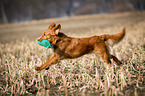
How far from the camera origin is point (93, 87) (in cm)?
212

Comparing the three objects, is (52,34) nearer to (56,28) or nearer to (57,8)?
(56,28)

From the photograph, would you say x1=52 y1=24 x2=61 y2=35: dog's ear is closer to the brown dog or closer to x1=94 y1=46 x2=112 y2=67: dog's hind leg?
the brown dog

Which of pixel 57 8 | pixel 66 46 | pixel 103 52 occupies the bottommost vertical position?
pixel 103 52

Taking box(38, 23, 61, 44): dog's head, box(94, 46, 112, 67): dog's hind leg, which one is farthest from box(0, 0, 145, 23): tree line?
box(38, 23, 61, 44): dog's head

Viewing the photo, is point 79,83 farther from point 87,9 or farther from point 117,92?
point 87,9

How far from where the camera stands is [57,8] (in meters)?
30.2

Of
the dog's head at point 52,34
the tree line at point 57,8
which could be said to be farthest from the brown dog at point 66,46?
the tree line at point 57,8

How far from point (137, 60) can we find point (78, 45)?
163 cm

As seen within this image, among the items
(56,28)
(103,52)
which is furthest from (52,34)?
(103,52)

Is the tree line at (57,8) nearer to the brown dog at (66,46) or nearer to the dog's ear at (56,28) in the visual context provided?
the brown dog at (66,46)

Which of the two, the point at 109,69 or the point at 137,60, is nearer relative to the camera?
the point at 109,69

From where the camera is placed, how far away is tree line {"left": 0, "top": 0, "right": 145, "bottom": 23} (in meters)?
24.3

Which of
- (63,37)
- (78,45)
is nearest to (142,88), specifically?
(78,45)

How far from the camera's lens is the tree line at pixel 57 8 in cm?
2434
